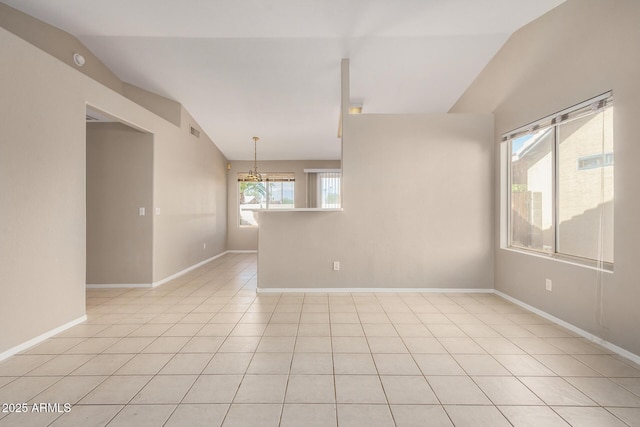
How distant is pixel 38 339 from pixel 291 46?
390 centimetres

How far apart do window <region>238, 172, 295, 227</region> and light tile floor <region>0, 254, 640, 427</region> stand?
16.1 ft

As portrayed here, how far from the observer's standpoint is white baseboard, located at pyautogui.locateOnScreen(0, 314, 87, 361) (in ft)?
7.68

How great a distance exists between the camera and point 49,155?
8.87ft

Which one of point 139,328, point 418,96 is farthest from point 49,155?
point 418,96

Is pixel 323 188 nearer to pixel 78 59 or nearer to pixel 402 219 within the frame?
pixel 402 219

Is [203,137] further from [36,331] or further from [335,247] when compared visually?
[36,331]

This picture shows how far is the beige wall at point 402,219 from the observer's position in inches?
161

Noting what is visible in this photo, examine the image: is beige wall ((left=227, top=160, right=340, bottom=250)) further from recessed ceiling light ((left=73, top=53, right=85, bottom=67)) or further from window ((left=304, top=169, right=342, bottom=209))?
recessed ceiling light ((left=73, top=53, right=85, bottom=67))

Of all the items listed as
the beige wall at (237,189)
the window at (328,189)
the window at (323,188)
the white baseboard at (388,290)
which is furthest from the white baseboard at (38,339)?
the window at (328,189)

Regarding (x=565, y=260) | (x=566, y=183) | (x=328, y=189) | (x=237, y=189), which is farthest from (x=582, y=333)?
(x=237, y=189)

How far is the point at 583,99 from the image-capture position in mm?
2705

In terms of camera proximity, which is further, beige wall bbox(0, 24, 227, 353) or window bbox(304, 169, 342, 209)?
window bbox(304, 169, 342, 209)

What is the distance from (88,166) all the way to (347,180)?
12.0 feet

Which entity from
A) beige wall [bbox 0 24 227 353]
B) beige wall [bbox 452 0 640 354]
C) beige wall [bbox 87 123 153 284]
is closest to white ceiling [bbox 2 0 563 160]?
beige wall [bbox 452 0 640 354]
